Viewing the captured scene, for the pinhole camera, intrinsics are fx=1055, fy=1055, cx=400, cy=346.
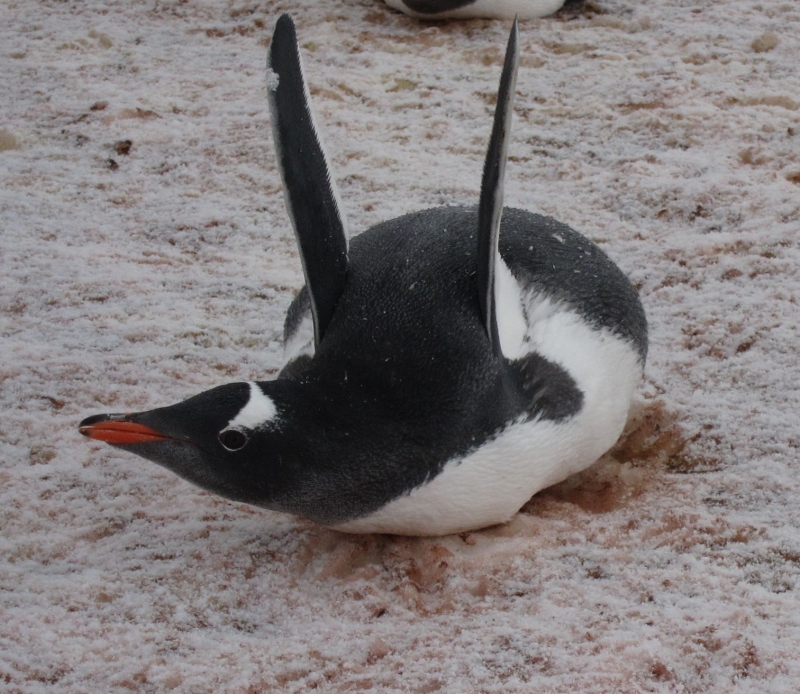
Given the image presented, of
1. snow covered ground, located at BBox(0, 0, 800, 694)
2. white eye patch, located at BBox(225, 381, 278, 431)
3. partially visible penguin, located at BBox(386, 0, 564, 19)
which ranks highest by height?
partially visible penguin, located at BBox(386, 0, 564, 19)

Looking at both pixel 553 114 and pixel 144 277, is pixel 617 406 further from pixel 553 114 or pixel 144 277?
pixel 553 114

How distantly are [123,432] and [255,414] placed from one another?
0.66 feet

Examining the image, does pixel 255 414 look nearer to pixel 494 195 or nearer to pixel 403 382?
pixel 403 382

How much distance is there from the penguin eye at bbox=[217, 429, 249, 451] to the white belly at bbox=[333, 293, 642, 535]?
0.73 feet

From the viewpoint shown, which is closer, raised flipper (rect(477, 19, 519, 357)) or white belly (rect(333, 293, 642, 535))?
raised flipper (rect(477, 19, 519, 357))

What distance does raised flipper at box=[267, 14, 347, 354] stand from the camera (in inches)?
63.5

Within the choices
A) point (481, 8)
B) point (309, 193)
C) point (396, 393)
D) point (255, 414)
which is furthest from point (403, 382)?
point (481, 8)

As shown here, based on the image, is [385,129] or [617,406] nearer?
[617,406]

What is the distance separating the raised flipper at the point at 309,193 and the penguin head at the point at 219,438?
18 cm

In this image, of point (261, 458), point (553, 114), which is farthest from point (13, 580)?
point (553, 114)

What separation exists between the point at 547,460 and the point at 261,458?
1.46 ft

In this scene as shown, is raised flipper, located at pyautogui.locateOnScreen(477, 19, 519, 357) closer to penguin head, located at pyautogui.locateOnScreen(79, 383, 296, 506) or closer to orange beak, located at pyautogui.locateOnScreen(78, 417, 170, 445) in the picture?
penguin head, located at pyautogui.locateOnScreen(79, 383, 296, 506)

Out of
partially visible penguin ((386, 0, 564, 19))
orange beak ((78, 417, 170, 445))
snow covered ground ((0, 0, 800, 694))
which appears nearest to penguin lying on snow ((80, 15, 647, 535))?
orange beak ((78, 417, 170, 445))

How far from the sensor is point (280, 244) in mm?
2721
